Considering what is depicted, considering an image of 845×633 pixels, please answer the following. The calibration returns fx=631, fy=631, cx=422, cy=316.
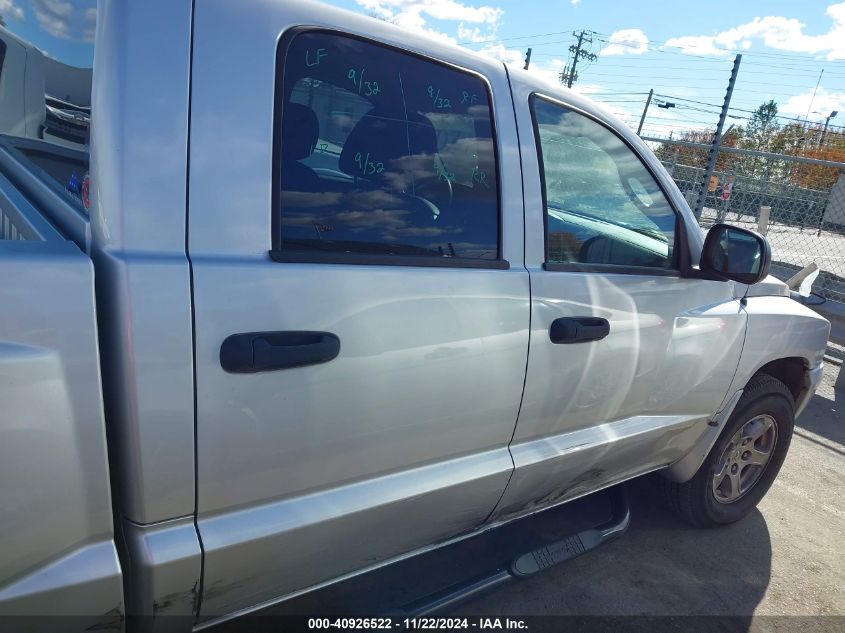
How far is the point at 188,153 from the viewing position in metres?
1.35

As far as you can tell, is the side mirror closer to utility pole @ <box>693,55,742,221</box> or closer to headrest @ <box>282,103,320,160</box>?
headrest @ <box>282,103,320,160</box>

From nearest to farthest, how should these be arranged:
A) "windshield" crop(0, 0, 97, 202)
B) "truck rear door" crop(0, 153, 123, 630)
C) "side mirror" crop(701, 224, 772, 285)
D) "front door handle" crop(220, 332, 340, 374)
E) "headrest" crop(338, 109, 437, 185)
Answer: "truck rear door" crop(0, 153, 123, 630), "front door handle" crop(220, 332, 340, 374), "windshield" crop(0, 0, 97, 202), "headrest" crop(338, 109, 437, 185), "side mirror" crop(701, 224, 772, 285)

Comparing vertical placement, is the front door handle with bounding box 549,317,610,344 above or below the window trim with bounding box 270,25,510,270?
below

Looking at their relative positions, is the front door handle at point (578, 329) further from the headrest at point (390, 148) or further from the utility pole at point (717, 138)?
the utility pole at point (717, 138)

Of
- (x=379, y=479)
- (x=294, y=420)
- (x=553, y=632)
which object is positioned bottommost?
(x=553, y=632)

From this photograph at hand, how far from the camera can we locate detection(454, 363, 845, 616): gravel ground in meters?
2.64

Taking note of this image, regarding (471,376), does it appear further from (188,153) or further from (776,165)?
(776,165)

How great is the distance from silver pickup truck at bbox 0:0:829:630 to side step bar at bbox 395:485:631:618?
28 cm

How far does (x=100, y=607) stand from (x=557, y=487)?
160 centimetres

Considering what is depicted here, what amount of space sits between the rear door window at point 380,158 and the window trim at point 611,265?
0.65 ft

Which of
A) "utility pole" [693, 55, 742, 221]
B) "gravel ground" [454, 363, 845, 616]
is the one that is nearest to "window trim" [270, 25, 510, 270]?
"gravel ground" [454, 363, 845, 616]

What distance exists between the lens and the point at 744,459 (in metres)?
3.31

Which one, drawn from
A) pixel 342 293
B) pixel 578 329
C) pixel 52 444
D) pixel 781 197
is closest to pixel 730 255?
pixel 578 329

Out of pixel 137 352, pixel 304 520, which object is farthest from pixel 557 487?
pixel 137 352
